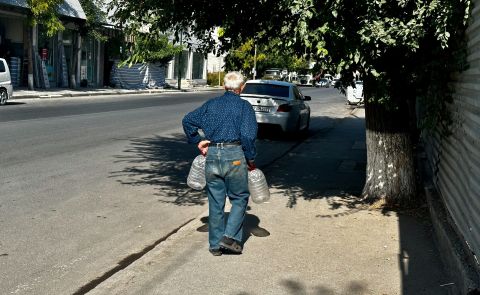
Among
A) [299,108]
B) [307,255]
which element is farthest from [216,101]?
[299,108]

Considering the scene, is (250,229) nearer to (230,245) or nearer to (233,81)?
(230,245)

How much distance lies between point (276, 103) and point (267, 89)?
2.42ft

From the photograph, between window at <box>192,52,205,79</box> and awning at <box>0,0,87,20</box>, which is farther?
window at <box>192,52,205,79</box>

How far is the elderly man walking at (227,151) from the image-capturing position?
18.9 feet

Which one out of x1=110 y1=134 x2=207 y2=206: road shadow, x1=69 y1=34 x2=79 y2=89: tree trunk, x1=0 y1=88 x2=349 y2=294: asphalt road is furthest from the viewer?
x1=69 y1=34 x2=79 y2=89: tree trunk

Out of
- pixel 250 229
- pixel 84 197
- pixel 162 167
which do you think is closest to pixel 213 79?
pixel 162 167

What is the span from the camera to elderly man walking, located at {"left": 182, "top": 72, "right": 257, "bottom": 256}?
5770 millimetres

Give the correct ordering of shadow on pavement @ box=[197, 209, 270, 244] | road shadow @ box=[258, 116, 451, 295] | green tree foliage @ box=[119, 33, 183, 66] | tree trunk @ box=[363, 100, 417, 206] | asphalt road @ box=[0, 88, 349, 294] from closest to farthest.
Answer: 1. road shadow @ box=[258, 116, 451, 295]
2. asphalt road @ box=[0, 88, 349, 294]
3. shadow on pavement @ box=[197, 209, 270, 244]
4. green tree foliage @ box=[119, 33, 183, 66]
5. tree trunk @ box=[363, 100, 417, 206]

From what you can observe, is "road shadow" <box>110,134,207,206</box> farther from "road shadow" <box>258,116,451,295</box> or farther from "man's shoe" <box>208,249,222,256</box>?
"man's shoe" <box>208,249,222,256</box>

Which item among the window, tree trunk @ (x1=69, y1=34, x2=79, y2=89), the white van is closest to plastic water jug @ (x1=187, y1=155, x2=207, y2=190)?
the white van

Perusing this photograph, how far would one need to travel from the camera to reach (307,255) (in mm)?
5965

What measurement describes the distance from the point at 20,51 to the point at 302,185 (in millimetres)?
28947

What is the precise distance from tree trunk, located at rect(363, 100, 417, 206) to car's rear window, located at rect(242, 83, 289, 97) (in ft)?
30.6

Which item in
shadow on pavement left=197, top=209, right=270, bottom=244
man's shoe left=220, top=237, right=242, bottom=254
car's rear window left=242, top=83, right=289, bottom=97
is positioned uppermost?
car's rear window left=242, top=83, right=289, bottom=97
